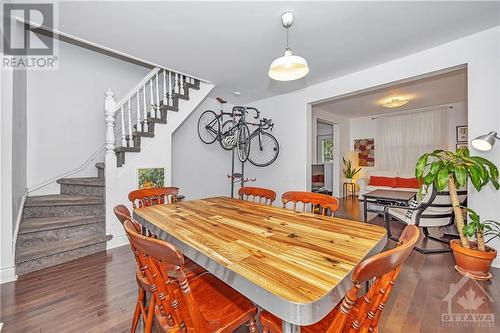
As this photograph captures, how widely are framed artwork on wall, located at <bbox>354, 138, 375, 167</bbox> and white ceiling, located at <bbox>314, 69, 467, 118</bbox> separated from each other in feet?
3.07

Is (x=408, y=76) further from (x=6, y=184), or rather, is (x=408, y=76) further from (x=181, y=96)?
(x=6, y=184)

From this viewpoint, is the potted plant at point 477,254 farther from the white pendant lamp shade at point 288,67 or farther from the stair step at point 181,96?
the stair step at point 181,96

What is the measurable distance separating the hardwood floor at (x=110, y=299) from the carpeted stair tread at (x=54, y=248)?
0.52ft

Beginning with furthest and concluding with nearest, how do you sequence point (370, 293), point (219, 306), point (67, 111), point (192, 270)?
point (67, 111)
point (192, 270)
point (219, 306)
point (370, 293)

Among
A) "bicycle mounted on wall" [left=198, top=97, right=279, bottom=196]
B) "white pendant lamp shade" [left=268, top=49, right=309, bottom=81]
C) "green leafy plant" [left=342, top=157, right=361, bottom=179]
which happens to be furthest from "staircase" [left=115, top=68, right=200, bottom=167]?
"green leafy plant" [left=342, top=157, right=361, bottom=179]

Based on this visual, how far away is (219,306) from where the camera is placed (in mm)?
1032

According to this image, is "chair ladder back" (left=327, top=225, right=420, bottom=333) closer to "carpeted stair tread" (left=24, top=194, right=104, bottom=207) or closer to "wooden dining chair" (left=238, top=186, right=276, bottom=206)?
"wooden dining chair" (left=238, top=186, right=276, bottom=206)

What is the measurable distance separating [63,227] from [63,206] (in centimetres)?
32

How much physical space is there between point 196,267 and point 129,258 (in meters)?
1.62

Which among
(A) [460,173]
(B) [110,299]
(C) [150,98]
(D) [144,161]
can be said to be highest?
(C) [150,98]

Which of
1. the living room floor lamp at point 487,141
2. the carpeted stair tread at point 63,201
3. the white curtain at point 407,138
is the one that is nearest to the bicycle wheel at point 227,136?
the carpeted stair tread at point 63,201

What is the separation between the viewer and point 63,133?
319 centimetres

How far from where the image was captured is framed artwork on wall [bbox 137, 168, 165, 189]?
3.05m

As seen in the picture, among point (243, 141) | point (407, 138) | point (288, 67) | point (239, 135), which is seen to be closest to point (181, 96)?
point (239, 135)
